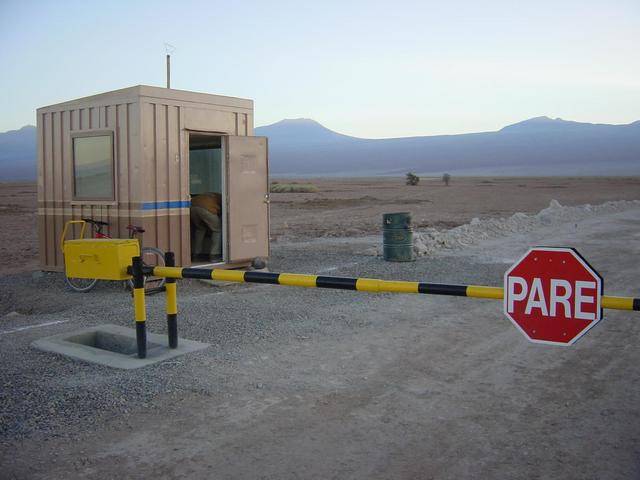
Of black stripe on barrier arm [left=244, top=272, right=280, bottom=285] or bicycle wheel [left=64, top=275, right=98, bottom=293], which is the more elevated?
black stripe on barrier arm [left=244, top=272, right=280, bottom=285]

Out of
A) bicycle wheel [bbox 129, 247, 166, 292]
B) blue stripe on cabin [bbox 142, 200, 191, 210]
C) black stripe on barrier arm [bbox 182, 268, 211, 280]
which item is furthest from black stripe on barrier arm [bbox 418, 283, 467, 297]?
blue stripe on cabin [bbox 142, 200, 191, 210]

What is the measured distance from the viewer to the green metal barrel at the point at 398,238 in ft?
44.4

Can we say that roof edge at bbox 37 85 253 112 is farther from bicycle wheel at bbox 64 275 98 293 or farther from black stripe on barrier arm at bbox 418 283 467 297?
black stripe on barrier arm at bbox 418 283 467 297

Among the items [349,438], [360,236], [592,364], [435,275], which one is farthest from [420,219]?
[349,438]

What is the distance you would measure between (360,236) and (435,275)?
767cm

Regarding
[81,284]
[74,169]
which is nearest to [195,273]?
[81,284]

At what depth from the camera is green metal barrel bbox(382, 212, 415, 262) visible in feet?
44.4

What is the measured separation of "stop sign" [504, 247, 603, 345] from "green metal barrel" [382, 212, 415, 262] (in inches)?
365

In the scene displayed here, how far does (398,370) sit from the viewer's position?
244 inches

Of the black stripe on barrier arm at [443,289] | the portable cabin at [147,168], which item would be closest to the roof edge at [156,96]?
the portable cabin at [147,168]

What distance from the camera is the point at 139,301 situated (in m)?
6.29

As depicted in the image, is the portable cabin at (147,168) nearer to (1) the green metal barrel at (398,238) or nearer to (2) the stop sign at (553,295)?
(1) the green metal barrel at (398,238)

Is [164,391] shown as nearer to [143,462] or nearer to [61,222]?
[143,462]

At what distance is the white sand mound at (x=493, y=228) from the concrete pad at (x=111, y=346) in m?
8.06
